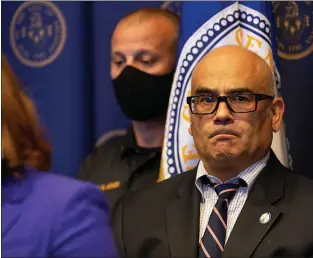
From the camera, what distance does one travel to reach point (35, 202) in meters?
0.94

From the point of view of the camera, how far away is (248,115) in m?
1.44

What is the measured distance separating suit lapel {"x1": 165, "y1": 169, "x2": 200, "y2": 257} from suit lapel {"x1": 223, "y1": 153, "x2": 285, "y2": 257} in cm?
9

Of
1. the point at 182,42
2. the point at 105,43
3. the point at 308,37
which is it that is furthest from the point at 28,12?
the point at 308,37

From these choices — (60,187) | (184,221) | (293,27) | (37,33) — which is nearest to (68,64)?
(37,33)

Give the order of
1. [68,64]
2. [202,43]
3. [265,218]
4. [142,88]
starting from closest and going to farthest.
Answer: [265,218], [202,43], [142,88], [68,64]

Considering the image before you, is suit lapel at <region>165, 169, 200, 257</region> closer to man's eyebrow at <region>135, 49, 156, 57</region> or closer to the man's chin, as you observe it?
the man's chin

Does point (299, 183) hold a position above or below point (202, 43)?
below

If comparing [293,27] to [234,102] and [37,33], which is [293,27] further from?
[37,33]

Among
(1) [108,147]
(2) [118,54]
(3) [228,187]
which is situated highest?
(2) [118,54]

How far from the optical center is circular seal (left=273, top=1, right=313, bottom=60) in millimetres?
2076

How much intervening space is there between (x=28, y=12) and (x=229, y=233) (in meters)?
1.39

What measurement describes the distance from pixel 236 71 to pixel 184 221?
37cm

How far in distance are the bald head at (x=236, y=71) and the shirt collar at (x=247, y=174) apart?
0.56ft

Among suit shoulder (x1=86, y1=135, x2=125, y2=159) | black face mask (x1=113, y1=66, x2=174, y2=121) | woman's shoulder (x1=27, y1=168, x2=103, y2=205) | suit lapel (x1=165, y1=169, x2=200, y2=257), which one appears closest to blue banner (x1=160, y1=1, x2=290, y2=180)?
black face mask (x1=113, y1=66, x2=174, y2=121)
